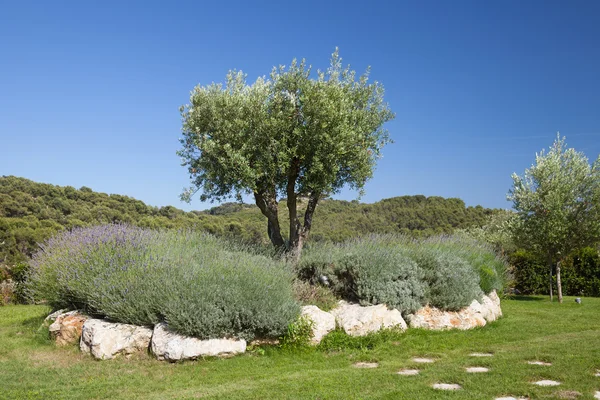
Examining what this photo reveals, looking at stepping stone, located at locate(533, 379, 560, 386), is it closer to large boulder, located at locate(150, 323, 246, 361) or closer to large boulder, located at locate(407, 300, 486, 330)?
large boulder, located at locate(407, 300, 486, 330)

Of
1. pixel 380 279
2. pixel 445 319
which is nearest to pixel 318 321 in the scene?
pixel 380 279

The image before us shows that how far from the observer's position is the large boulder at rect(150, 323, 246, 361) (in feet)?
25.5

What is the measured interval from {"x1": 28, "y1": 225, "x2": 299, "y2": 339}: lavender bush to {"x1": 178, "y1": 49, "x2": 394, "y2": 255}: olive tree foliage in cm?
243

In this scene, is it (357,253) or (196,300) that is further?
(357,253)

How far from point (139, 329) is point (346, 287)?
4.75 metres

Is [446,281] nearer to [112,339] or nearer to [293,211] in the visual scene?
[293,211]

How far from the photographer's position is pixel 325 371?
23.4ft

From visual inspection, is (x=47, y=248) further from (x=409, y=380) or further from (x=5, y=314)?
(x=409, y=380)

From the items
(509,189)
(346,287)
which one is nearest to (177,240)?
(346,287)

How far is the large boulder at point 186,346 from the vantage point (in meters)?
7.79

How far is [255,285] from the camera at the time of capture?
347 inches

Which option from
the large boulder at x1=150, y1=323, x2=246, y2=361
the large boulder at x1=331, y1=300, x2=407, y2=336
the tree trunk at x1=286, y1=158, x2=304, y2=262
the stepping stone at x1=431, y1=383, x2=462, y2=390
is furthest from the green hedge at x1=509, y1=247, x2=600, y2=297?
the large boulder at x1=150, y1=323, x2=246, y2=361

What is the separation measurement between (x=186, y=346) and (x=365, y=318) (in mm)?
3622

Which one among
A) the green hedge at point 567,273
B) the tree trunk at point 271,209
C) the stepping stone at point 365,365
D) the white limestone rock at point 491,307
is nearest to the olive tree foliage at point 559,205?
the green hedge at point 567,273
